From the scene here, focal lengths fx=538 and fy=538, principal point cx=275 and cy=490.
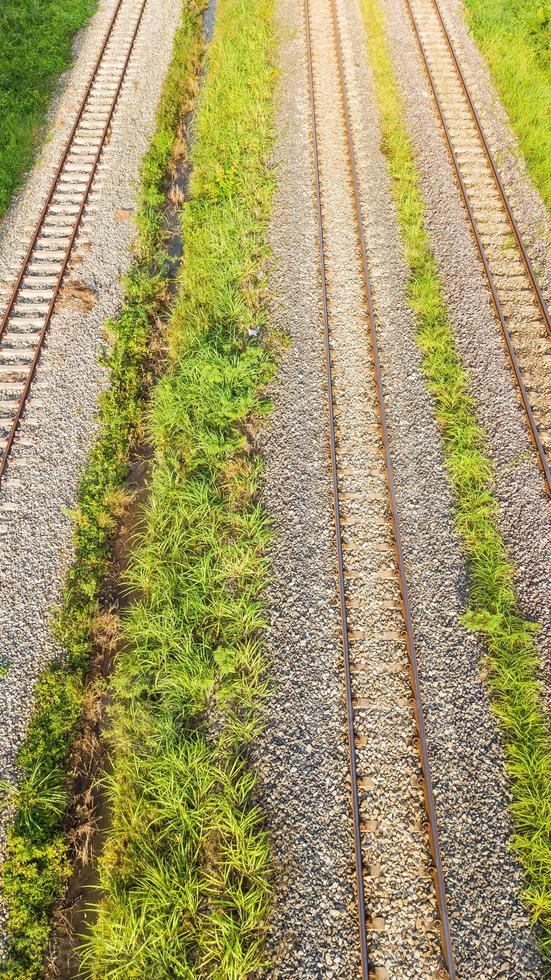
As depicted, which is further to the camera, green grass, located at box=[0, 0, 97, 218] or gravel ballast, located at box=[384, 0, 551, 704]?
green grass, located at box=[0, 0, 97, 218]

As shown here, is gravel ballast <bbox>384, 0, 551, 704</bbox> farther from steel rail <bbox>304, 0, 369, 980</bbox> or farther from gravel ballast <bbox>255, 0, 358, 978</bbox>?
gravel ballast <bbox>255, 0, 358, 978</bbox>

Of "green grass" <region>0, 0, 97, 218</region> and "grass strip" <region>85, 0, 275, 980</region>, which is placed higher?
"green grass" <region>0, 0, 97, 218</region>

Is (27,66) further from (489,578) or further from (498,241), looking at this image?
(489,578)

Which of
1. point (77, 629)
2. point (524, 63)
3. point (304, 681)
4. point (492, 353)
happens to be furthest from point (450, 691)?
point (524, 63)

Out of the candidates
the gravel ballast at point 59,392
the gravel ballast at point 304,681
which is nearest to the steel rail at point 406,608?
the gravel ballast at point 304,681

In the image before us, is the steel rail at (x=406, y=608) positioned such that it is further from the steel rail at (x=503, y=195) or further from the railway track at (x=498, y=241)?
the steel rail at (x=503, y=195)

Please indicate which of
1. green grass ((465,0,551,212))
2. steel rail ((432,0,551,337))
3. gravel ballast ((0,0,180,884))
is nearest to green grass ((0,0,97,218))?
gravel ballast ((0,0,180,884))

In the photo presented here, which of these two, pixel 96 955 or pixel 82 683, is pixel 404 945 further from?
pixel 82 683

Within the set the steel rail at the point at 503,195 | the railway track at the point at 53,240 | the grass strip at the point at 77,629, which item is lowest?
the grass strip at the point at 77,629
